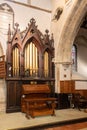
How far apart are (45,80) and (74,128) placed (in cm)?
313

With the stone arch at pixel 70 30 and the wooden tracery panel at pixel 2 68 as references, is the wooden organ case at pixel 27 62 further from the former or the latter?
the stone arch at pixel 70 30

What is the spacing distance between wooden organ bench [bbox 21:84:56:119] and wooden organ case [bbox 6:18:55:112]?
124mm

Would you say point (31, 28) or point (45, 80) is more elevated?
point (31, 28)

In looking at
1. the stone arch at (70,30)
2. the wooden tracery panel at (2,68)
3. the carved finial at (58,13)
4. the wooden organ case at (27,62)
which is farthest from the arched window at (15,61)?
the carved finial at (58,13)

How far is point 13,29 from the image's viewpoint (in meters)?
7.95

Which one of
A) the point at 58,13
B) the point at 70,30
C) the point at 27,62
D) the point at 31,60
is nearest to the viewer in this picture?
the point at 27,62

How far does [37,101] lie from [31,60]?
6.43ft

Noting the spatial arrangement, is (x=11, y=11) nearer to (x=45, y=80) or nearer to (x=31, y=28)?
(x=31, y=28)

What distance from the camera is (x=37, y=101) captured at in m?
6.81

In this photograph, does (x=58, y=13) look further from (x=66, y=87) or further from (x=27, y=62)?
(x=66, y=87)

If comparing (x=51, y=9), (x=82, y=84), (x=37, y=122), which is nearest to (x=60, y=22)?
(x=51, y=9)

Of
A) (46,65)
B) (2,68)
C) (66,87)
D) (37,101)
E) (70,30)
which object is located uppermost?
(70,30)

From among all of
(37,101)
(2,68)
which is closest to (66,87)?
(37,101)

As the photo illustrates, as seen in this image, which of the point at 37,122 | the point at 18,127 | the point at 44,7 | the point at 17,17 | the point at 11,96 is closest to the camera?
the point at 18,127
